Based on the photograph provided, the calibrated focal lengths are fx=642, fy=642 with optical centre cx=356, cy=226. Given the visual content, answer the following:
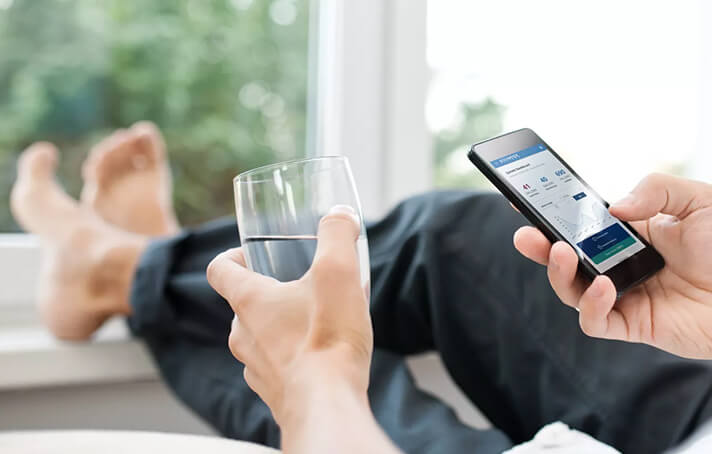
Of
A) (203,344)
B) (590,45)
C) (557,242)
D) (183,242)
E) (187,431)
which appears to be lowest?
(187,431)

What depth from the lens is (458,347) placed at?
2.48 ft

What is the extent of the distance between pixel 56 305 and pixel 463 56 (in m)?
0.92

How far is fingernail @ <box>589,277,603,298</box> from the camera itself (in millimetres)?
489

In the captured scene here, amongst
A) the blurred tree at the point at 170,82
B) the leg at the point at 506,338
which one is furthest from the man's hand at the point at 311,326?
the blurred tree at the point at 170,82

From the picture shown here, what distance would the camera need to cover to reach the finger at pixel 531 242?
498mm

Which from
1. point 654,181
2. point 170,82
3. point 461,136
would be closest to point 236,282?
point 654,181

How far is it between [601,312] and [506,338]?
219mm

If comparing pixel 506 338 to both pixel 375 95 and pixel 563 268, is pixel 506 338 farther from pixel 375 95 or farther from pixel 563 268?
pixel 375 95

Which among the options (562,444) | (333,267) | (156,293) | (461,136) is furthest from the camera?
(461,136)

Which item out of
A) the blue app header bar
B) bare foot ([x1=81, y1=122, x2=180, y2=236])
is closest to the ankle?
bare foot ([x1=81, y1=122, x2=180, y2=236])

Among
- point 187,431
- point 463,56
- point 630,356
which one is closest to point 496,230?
point 630,356

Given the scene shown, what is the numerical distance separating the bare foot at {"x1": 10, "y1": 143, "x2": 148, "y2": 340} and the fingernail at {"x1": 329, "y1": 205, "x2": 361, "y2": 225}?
0.56 meters

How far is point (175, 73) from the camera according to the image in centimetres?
119

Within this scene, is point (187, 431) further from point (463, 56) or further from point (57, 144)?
point (463, 56)
